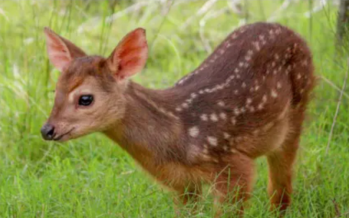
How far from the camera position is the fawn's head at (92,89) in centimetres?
463

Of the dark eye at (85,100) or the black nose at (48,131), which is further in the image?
the dark eye at (85,100)

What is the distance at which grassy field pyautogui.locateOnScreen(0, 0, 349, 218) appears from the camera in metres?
4.95

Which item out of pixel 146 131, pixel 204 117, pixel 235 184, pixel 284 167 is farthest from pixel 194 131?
pixel 284 167

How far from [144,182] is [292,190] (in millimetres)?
1013

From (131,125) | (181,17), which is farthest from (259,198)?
(181,17)

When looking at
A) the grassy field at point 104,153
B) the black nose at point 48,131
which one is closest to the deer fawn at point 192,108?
the black nose at point 48,131

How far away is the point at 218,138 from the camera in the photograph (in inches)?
194

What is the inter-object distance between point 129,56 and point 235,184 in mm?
998

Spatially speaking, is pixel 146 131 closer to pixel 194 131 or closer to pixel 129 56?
pixel 194 131

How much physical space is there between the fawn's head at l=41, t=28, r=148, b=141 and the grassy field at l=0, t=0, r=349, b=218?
0.49 meters

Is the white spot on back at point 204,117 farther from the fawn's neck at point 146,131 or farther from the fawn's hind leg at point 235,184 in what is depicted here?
the fawn's hind leg at point 235,184

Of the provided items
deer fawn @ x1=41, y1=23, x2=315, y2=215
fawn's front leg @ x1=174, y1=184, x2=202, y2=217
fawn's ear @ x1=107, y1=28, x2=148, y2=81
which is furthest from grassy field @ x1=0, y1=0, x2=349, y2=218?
fawn's ear @ x1=107, y1=28, x2=148, y2=81

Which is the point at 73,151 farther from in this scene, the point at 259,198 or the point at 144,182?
the point at 259,198

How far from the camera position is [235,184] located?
16.1ft
